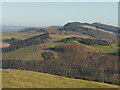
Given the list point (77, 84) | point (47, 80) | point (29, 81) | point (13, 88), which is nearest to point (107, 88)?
point (77, 84)

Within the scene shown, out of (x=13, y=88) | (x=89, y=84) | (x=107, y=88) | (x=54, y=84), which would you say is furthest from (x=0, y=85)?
(x=107, y=88)

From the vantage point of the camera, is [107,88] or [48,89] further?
[107,88]

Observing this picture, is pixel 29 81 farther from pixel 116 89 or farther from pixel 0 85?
pixel 116 89

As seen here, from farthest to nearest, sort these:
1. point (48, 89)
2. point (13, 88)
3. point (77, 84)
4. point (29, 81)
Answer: point (77, 84) < point (29, 81) < point (48, 89) < point (13, 88)

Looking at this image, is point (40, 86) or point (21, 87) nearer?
point (21, 87)

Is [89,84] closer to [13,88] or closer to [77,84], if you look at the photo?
[77,84]

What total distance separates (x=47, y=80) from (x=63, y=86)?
697 cm

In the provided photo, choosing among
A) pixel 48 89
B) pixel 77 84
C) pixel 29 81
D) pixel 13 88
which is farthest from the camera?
pixel 77 84

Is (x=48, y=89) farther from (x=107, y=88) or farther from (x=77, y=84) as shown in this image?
(x=107, y=88)

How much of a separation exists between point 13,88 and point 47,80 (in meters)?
15.3

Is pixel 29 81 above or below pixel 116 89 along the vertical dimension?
above

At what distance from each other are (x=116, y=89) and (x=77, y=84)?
12.8m

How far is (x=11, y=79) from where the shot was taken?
56.1 meters

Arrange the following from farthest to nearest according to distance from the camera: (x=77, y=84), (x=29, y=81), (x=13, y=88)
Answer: (x=77, y=84)
(x=29, y=81)
(x=13, y=88)
